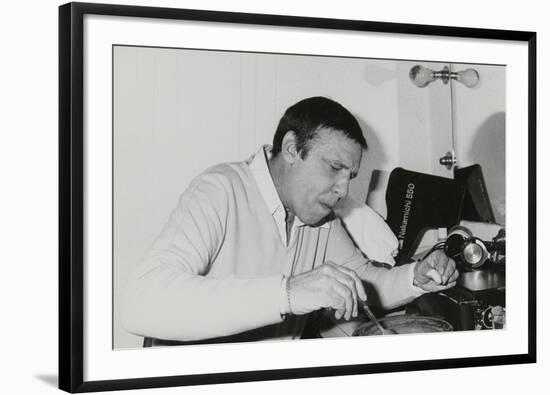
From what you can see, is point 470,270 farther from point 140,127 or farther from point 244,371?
point 140,127

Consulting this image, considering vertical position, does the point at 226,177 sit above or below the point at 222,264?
above

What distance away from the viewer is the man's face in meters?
2.23

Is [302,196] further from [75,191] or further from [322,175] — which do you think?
[75,191]

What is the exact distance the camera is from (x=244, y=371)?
218 cm

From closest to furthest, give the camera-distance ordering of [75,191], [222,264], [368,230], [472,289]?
[75,191]
[222,264]
[368,230]
[472,289]

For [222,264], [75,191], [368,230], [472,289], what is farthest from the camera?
[472,289]

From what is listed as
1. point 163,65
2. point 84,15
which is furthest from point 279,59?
point 84,15

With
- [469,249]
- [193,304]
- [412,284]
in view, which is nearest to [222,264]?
[193,304]

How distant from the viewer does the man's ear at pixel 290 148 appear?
2.21m

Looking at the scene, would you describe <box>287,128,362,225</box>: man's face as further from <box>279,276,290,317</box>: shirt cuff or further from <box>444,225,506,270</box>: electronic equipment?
<box>444,225,506,270</box>: electronic equipment

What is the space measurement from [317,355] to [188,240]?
38 cm

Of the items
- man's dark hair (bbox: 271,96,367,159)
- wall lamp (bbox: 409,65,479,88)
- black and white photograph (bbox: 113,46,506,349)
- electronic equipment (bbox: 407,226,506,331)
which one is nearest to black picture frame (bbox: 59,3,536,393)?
black and white photograph (bbox: 113,46,506,349)

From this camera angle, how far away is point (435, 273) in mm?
2361

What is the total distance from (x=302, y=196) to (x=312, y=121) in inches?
6.2
